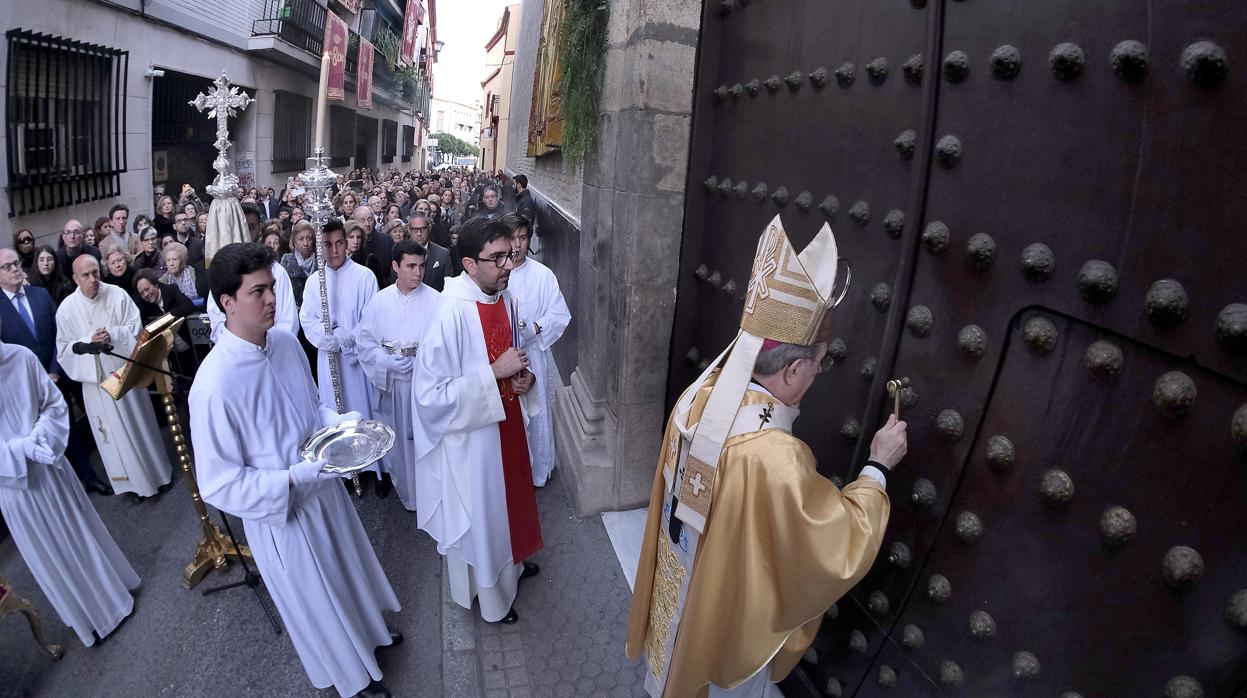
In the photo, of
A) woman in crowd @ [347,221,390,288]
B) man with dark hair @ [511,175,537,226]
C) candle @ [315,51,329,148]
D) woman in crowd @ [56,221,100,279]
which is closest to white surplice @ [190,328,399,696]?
candle @ [315,51,329,148]

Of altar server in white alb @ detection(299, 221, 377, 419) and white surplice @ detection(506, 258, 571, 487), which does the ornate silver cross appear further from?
white surplice @ detection(506, 258, 571, 487)

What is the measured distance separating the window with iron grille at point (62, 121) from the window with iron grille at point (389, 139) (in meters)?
25.5

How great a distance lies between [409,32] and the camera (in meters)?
31.8

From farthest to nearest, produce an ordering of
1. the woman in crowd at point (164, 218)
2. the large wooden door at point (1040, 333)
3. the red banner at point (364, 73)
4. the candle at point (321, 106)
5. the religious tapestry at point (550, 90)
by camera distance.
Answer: the red banner at point (364, 73), the woman in crowd at point (164, 218), the religious tapestry at point (550, 90), the candle at point (321, 106), the large wooden door at point (1040, 333)

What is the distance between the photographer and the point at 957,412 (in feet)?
5.79

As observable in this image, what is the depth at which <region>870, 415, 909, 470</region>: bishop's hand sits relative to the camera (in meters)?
1.75

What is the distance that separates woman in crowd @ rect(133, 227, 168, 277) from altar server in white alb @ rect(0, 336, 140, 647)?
3.79 m

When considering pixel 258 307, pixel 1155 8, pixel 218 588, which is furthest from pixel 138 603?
pixel 1155 8

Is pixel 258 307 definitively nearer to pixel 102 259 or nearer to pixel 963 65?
pixel 963 65

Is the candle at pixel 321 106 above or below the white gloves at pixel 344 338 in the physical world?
above

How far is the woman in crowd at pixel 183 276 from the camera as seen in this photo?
599 cm

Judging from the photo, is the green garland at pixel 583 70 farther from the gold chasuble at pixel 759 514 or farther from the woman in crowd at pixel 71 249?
the woman in crowd at pixel 71 249

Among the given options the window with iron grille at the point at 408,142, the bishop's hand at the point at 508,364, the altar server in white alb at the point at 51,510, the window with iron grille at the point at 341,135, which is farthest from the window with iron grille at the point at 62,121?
the window with iron grille at the point at 408,142

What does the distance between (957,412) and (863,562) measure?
0.48 metres
